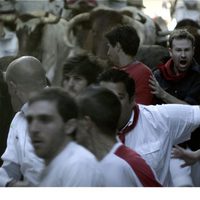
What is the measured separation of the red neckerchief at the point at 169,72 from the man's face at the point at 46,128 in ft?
6.49

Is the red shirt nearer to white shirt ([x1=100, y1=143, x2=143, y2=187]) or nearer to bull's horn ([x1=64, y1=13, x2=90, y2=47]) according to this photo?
white shirt ([x1=100, y1=143, x2=143, y2=187])

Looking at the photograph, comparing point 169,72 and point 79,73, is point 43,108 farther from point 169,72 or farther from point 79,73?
point 169,72

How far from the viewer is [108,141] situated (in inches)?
171

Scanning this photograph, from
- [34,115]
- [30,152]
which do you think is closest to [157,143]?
[30,152]

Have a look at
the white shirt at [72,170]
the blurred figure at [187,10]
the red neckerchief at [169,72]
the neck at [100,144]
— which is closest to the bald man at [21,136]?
the neck at [100,144]

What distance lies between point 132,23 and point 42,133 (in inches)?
255

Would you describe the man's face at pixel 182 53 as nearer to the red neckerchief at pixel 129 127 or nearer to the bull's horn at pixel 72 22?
the red neckerchief at pixel 129 127

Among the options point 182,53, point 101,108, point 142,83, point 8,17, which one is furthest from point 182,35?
point 8,17

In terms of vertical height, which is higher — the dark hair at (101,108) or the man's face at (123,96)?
the dark hair at (101,108)

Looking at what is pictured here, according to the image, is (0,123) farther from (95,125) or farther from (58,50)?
(58,50)

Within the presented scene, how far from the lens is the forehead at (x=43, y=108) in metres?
4.16

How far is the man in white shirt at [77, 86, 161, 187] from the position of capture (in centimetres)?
429

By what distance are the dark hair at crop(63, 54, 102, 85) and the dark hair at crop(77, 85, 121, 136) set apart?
1.03 meters

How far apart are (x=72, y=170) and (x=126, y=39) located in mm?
2317
